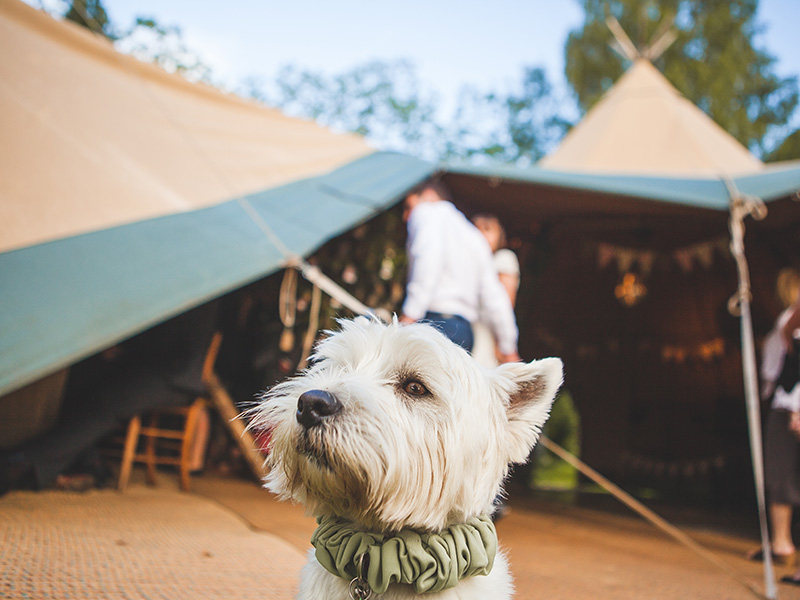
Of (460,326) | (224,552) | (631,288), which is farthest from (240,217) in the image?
(631,288)

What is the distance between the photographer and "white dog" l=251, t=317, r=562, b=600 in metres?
1.21

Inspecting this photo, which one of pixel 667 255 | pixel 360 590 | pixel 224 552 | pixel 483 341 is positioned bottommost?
pixel 224 552

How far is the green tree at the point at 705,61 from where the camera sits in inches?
687

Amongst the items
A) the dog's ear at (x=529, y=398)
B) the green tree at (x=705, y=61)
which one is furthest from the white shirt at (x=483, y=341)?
the green tree at (x=705, y=61)

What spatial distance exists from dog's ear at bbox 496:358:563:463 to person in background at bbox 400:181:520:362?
Answer: 5.78ft

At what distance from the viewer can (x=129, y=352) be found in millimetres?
4355

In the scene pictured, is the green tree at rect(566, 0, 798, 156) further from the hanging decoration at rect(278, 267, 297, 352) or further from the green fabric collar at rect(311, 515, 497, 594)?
the green fabric collar at rect(311, 515, 497, 594)

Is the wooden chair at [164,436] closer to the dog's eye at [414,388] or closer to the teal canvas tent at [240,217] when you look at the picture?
the teal canvas tent at [240,217]

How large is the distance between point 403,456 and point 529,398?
0.40 metres

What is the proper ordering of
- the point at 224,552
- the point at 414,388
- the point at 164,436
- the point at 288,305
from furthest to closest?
1. the point at 164,436
2. the point at 288,305
3. the point at 224,552
4. the point at 414,388

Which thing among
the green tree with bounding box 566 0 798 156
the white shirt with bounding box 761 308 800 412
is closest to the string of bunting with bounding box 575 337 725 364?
the white shirt with bounding box 761 308 800 412

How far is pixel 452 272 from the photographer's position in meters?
3.48

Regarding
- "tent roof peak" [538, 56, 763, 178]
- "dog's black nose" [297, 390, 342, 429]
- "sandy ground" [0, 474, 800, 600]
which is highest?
"tent roof peak" [538, 56, 763, 178]

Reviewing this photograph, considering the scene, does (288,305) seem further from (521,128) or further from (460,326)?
(521,128)
